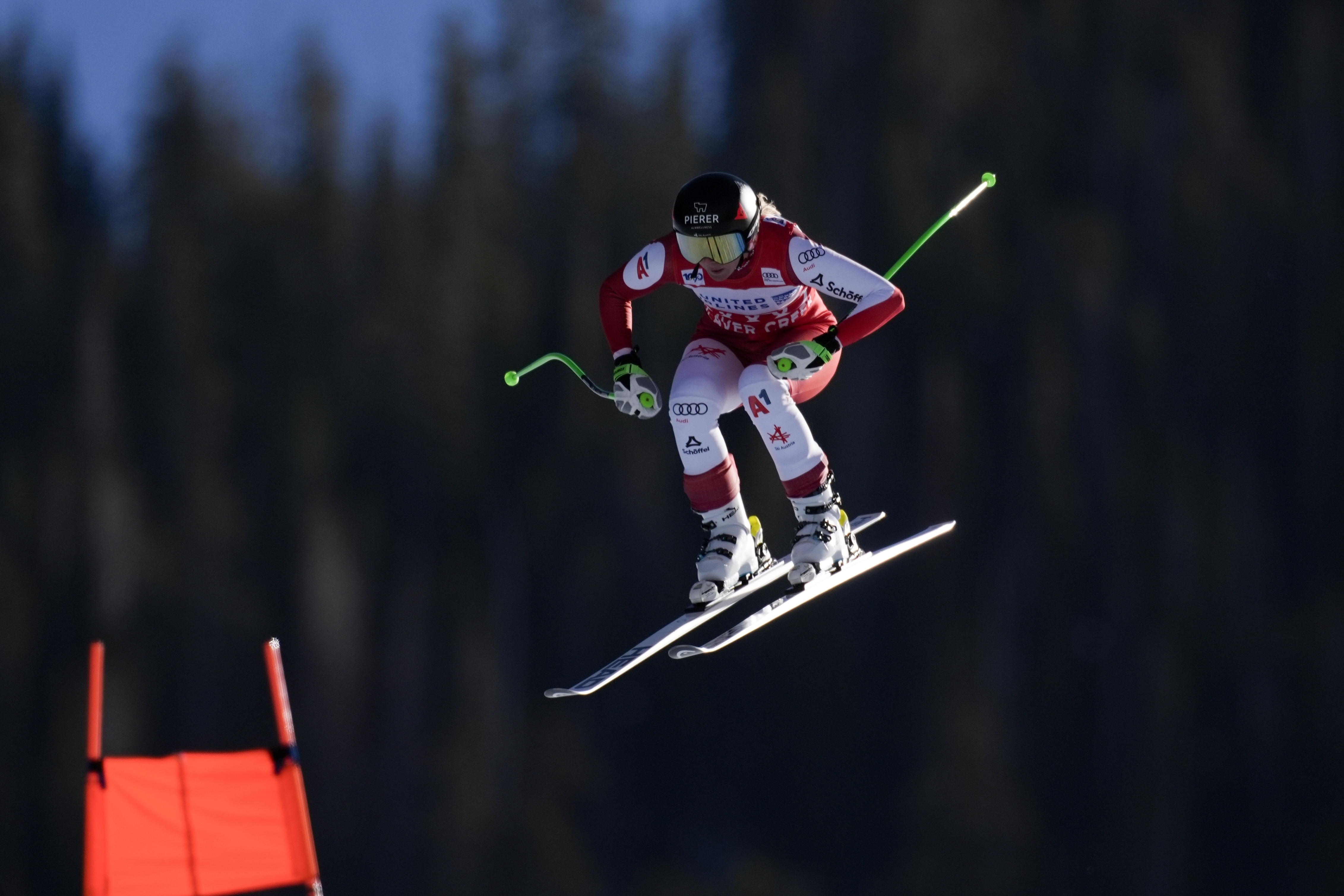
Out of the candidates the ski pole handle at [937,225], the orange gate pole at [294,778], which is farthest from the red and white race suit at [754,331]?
the orange gate pole at [294,778]

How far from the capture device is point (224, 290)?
34188 mm

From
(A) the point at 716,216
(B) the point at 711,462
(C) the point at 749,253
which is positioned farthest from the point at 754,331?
(A) the point at 716,216

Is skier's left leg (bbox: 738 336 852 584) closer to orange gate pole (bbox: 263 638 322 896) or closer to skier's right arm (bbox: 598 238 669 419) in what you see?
skier's right arm (bbox: 598 238 669 419)

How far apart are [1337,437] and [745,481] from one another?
11451 mm

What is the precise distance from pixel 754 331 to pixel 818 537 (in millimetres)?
917

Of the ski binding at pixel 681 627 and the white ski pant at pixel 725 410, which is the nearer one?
the ski binding at pixel 681 627

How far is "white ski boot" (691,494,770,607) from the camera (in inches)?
300

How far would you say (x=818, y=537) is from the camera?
24.9ft

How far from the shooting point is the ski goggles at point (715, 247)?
7121 mm

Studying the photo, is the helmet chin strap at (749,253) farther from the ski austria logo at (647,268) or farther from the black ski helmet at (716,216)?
the ski austria logo at (647,268)

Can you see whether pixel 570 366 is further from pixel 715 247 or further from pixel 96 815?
pixel 96 815

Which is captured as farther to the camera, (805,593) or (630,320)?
(630,320)

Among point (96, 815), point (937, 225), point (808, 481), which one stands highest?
point (937, 225)

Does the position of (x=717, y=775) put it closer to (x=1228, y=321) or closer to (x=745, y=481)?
(x=745, y=481)
